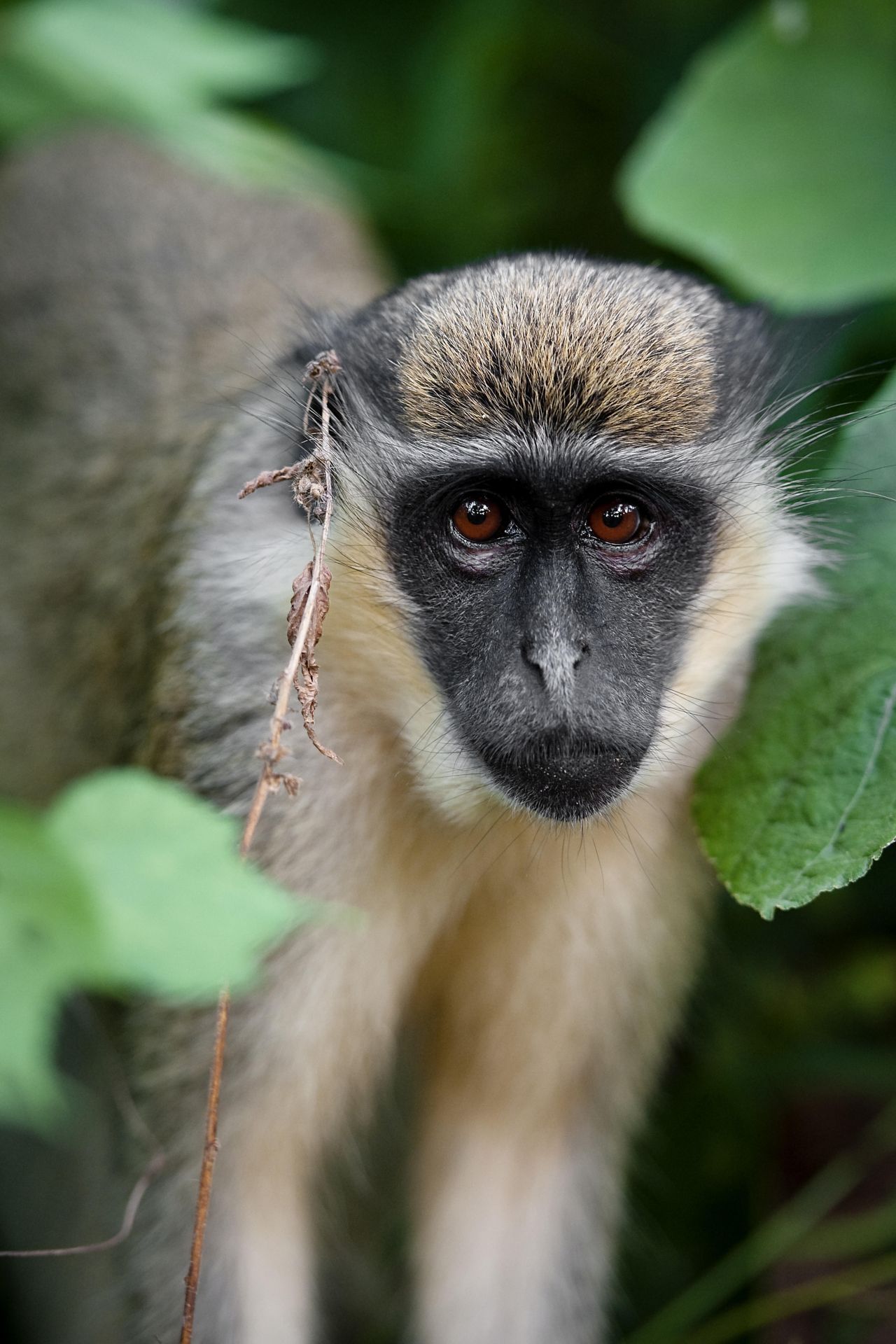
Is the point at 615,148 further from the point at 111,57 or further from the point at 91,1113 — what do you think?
the point at 91,1113

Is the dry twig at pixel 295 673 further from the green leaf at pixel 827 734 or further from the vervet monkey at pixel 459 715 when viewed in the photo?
the green leaf at pixel 827 734

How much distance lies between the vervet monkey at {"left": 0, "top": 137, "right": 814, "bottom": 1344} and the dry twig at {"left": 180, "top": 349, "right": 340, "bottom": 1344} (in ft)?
0.75

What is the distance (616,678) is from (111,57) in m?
1.57

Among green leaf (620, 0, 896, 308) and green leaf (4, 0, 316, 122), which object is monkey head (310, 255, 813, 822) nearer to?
green leaf (4, 0, 316, 122)

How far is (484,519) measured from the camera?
239 centimetres

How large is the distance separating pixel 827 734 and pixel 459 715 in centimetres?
64

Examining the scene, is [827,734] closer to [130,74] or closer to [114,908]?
[114,908]

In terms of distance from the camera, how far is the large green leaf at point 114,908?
1.24 meters

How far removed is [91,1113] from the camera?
11.5 ft

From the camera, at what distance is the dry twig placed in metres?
2.04

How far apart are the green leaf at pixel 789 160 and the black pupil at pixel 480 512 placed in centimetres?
119

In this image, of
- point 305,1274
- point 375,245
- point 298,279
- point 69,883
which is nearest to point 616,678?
point 69,883

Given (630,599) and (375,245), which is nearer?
(630,599)

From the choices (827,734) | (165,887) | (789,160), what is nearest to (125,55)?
(789,160)
